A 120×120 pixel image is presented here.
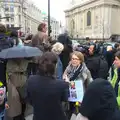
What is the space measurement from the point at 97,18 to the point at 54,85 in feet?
220

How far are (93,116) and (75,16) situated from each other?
84.5 m

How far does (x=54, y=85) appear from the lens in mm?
3318

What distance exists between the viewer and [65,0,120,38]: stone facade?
2581 inches

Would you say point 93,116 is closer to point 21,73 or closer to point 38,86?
point 38,86

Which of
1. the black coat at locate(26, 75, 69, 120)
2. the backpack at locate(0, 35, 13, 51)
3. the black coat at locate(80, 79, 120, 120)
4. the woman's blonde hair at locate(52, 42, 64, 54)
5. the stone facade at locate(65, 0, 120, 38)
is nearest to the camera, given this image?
the black coat at locate(80, 79, 120, 120)

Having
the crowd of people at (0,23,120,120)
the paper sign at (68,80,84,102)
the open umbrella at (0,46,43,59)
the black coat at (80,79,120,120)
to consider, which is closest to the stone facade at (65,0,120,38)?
the crowd of people at (0,23,120,120)

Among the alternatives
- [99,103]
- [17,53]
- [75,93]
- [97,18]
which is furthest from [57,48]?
[97,18]

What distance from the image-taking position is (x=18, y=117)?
495 centimetres

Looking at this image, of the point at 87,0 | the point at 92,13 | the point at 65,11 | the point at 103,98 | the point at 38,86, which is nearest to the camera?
the point at 103,98

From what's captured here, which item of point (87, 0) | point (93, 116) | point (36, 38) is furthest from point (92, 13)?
point (93, 116)

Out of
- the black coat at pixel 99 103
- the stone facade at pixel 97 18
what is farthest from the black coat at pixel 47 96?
the stone facade at pixel 97 18

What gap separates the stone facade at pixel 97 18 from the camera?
65.6 meters

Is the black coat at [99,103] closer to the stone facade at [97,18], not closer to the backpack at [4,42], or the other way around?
the backpack at [4,42]

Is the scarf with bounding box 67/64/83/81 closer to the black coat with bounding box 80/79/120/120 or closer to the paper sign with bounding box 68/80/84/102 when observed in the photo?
the paper sign with bounding box 68/80/84/102
